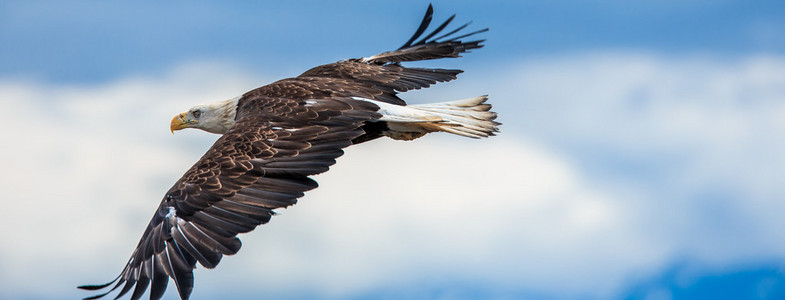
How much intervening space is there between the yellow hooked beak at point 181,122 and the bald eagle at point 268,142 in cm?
1

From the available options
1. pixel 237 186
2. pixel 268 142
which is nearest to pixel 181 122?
pixel 268 142

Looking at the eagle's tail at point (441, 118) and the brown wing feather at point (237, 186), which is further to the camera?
the eagle's tail at point (441, 118)

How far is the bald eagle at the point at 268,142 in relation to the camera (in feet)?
29.8

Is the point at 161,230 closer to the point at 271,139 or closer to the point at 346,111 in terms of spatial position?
the point at 271,139

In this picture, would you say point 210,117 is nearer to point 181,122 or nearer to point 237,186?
point 181,122

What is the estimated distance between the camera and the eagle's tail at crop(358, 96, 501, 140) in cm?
1101

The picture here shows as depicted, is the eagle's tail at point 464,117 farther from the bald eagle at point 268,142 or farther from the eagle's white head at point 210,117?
the eagle's white head at point 210,117

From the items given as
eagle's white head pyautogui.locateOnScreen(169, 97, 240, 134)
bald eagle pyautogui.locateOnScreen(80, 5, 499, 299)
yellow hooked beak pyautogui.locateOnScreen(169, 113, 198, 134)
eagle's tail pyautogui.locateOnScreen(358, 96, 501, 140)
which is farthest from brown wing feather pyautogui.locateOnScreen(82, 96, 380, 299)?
yellow hooked beak pyautogui.locateOnScreen(169, 113, 198, 134)

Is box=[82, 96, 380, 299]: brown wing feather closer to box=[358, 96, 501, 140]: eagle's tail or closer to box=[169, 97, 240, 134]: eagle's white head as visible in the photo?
box=[358, 96, 501, 140]: eagle's tail

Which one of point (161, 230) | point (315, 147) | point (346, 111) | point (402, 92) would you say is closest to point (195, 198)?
point (161, 230)

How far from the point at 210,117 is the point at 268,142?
2250 mm

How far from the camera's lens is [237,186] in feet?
31.3

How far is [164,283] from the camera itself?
29.1ft

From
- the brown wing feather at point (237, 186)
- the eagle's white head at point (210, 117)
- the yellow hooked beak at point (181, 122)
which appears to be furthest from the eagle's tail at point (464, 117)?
the yellow hooked beak at point (181, 122)
